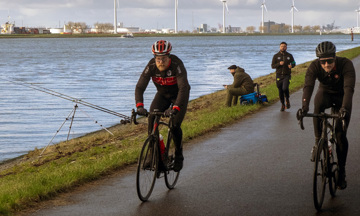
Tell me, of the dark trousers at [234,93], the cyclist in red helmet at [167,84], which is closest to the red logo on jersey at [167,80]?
the cyclist in red helmet at [167,84]

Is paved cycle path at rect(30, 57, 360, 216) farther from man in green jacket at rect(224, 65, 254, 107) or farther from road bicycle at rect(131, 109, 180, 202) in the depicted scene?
man in green jacket at rect(224, 65, 254, 107)

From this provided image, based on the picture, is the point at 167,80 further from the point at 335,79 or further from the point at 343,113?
the point at 343,113

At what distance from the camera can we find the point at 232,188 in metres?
8.37

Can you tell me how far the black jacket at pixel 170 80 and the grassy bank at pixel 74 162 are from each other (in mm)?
1736

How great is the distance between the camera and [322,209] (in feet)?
23.7

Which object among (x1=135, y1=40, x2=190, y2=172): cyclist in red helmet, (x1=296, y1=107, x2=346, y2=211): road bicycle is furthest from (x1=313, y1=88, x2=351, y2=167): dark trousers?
(x1=135, y1=40, x2=190, y2=172): cyclist in red helmet

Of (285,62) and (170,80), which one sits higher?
(170,80)

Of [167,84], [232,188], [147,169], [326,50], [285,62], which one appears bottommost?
[232,188]

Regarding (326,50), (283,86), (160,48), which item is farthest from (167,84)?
(283,86)

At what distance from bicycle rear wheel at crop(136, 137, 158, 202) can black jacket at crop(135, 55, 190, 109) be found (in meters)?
0.57

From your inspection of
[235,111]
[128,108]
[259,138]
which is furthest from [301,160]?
[128,108]

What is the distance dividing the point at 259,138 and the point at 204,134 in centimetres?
134

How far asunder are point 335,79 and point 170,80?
1991mm

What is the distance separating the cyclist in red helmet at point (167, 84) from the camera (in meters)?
7.75
